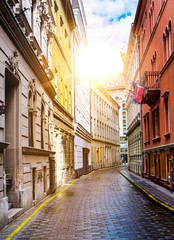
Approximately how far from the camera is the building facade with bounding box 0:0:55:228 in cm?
870

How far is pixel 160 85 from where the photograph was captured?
58.9 ft

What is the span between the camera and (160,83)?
703 inches

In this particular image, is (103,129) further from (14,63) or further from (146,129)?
(14,63)

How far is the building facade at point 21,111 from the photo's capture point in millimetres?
8703

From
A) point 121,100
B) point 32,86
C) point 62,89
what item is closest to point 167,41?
point 32,86

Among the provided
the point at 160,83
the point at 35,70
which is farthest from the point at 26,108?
the point at 160,83

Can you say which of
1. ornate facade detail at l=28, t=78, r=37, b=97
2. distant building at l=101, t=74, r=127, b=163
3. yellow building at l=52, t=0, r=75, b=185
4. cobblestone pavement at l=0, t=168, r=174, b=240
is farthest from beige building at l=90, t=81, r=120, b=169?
cobblestone pavement at l=0, t=168, r=174, b=240

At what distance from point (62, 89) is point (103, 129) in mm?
38388

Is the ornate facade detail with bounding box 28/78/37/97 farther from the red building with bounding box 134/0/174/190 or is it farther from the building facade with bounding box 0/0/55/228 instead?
the red building with bounding box 134/0/174/190

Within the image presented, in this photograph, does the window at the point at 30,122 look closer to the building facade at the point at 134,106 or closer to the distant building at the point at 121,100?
the building facade at the point at 134,106

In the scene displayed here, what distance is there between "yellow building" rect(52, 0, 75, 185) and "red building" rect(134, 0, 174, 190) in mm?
Answer: 5075

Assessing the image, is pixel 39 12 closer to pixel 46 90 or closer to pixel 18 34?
pixel 46 90

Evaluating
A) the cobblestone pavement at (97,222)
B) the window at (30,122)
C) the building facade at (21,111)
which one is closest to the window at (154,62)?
the building facade at (21,111)

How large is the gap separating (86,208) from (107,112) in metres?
55.0
